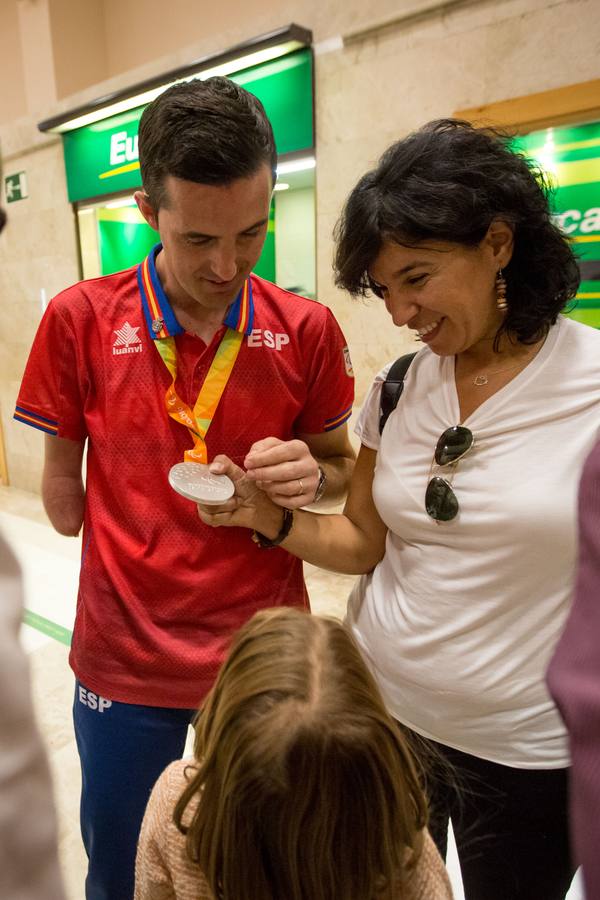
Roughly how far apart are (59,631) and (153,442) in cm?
269

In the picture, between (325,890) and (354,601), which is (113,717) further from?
(325,890)

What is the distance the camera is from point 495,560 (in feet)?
3.63

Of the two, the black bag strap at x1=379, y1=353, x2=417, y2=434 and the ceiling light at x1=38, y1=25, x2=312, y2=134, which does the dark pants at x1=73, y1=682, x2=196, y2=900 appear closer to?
the black bag strap at x1=379, y1=353, x2=417, y2=434

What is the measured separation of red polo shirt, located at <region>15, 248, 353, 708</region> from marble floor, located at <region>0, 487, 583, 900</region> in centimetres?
22

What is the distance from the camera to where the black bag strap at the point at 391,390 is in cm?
136

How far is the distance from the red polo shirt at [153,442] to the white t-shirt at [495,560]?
33cm

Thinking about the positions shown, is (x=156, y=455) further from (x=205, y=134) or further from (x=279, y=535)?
(x=205, y=134)

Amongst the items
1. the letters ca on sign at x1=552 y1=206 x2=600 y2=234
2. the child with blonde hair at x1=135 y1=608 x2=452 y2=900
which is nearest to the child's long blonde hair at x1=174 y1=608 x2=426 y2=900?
the child with blonde hair at x1=135 y1=608 x2=452 y2=900

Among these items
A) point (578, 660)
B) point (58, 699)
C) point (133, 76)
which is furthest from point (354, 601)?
point (133, 76)

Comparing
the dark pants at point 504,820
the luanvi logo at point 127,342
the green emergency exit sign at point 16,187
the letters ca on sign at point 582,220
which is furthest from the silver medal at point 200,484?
the green emergency exit sign at point 16,187

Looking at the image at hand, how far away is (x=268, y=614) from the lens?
36.3 inches

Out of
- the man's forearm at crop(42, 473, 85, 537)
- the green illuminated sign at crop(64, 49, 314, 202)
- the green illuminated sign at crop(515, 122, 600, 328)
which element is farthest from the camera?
the green illuminated sign at crop(64, 49, 314, 202)

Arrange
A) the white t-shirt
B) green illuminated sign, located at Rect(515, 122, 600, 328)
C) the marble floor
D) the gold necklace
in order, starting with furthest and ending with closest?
green illuminated sign, located at Rect(515, 122, 600, 328), the marble floor, the gold necklace, the white t-shirt

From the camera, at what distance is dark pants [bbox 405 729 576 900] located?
1.16 m
